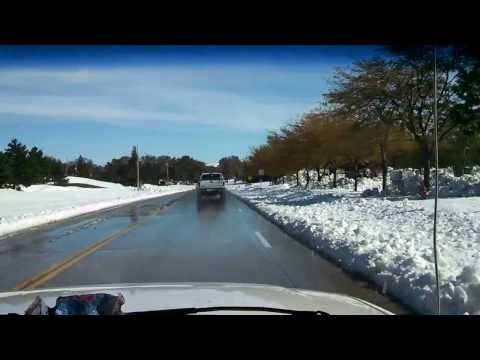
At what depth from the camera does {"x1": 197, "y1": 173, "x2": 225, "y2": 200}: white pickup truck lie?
133ft

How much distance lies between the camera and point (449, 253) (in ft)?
30.3

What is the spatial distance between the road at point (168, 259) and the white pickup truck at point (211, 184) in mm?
22859

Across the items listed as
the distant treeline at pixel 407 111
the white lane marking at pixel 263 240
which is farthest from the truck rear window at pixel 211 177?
the white lane marking at pixel 263 240

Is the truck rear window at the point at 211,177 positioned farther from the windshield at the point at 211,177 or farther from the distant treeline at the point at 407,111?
the distant treeline at the point at 407,111

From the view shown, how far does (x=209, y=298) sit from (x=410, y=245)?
6.61m

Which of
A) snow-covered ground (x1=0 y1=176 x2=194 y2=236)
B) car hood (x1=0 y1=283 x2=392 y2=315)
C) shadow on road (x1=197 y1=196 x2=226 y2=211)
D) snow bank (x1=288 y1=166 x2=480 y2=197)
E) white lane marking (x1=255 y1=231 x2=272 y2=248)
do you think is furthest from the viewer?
shadow on road (x1=197 y1=196 x2=226 y2=211)

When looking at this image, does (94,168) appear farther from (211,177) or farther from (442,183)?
(211,177)

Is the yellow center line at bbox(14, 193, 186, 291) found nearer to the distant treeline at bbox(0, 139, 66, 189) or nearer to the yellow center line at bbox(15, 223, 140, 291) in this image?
the yellow center line at bbox(15, 223, 140, 291)


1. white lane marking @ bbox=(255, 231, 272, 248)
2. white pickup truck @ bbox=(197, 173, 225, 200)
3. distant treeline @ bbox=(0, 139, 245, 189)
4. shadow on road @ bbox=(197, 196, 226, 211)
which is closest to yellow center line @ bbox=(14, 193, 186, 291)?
distant treeline @ bbox=(0, 139, 245, 189)

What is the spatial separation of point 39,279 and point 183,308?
559 centimetres

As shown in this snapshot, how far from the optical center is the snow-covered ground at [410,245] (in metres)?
6.66

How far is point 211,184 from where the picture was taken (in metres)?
40.6

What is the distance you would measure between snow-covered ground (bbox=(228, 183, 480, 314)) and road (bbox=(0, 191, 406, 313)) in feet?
1.21
